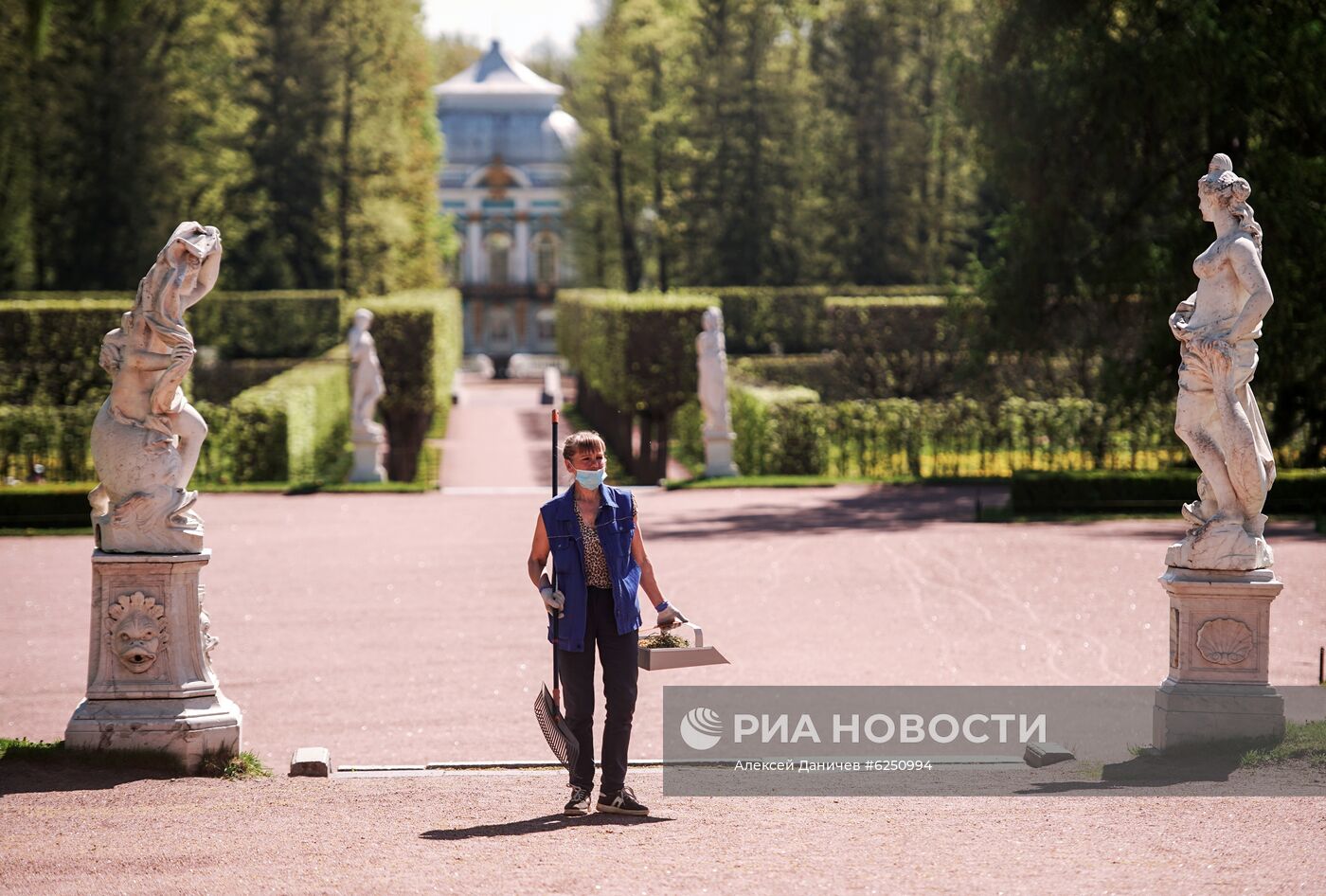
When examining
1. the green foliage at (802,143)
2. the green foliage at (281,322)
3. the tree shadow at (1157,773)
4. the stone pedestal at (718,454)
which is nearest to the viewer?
the tree shadow at (1157,773)

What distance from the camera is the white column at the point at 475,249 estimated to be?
83750mm

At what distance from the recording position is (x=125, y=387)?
8.14m

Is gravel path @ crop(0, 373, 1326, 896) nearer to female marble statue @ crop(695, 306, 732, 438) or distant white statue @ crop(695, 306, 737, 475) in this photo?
distant white statue @ crop(695, 306, 737, 475)

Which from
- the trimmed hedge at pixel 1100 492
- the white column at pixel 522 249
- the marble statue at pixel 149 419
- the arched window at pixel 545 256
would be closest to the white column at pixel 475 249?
the white column at pixel 522 249

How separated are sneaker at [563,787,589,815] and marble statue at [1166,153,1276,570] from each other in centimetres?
340

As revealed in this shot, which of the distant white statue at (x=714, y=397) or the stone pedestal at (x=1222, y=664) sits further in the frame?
the distant white statue at (x=714, y=397)

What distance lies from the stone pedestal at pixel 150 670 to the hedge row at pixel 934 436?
55.5 ft

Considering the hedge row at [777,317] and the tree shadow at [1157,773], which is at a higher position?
the hedge row at [777,317]

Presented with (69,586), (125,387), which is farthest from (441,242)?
(125,387)

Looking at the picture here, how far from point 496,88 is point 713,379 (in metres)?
64.6

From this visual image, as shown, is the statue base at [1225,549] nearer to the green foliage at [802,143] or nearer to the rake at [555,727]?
the rake at [555,727]

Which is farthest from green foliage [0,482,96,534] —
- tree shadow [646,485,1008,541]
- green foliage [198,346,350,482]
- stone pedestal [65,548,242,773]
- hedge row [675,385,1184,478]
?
stone pedestal [65,548,242,773]

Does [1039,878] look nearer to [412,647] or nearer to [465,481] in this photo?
[412,647]

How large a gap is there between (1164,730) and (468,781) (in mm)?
3475
